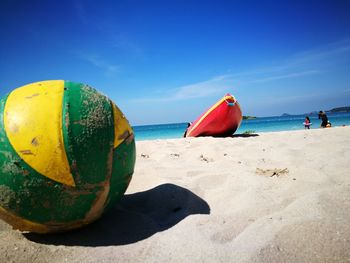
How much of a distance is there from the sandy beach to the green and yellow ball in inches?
8.6

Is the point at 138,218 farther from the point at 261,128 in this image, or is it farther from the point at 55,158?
the point at 261,128

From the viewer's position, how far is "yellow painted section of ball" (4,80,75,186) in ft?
5.21

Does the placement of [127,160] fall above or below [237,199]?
above

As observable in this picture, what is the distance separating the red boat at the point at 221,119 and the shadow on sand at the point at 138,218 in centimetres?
466

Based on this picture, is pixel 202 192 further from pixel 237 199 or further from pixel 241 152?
pixel 241 152

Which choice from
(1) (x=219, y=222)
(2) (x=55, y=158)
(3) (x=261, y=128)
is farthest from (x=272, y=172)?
(3) (x=261, y=128)

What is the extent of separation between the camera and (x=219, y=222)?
199 cm

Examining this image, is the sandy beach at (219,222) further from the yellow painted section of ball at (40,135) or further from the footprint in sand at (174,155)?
the footprint in sand at (174,155)

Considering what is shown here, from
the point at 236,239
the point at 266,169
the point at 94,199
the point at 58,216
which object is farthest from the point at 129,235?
the point at 266,169

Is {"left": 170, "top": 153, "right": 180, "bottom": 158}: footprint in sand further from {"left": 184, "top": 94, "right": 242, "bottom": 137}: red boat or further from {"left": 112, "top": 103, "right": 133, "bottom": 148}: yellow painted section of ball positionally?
{"left": 184, "top": 94, "right": 242, "bottom": 137}: red boat

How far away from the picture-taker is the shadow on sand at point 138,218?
1848mm

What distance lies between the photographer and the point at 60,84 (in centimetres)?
187

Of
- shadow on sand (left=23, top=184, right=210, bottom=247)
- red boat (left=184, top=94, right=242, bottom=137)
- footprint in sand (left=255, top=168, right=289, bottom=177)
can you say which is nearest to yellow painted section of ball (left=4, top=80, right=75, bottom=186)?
shadow on sand (left=23, top=184, right=210, bottom=247)

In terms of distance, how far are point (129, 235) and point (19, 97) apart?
4.40ft
